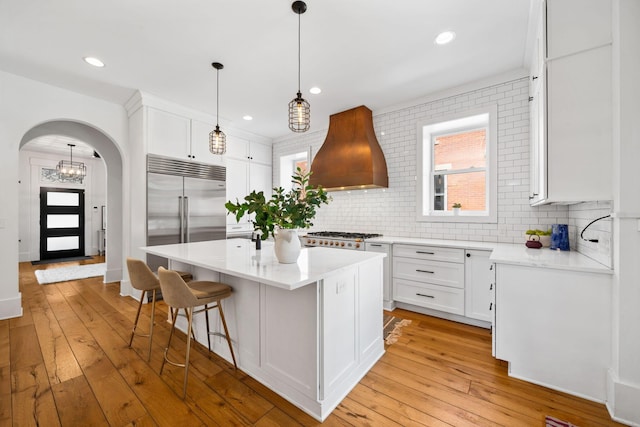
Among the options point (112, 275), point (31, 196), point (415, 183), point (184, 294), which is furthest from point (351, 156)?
point (31, 196)

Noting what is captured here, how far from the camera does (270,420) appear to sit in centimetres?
158

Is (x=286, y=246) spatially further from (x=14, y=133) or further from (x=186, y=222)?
(x=14, y=133)

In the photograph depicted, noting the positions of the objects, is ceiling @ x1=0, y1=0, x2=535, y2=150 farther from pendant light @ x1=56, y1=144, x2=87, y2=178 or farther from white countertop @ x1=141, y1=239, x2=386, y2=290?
pendant light @ x1=56, y1=144, x2=87, y2=178

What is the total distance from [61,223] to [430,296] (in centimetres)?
925

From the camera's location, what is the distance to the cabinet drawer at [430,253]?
2922 mm

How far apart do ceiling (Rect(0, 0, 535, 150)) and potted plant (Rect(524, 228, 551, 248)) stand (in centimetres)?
182

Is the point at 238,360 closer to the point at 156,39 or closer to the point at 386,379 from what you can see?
the point at 386,379

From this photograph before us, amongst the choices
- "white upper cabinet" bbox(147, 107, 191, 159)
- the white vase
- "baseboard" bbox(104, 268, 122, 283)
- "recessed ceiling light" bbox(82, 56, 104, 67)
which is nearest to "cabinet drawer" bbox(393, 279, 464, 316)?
the white vase

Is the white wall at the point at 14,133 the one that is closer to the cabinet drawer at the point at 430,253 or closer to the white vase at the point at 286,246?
the white vase at the point at 286,246

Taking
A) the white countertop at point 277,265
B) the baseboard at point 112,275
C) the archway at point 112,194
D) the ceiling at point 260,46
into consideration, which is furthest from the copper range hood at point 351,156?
the baseboard at point 112,275

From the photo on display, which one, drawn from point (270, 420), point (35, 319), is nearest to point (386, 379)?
point (270, 420)

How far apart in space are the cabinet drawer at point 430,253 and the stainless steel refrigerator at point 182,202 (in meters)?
3.02

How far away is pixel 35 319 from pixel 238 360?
2.78 meters

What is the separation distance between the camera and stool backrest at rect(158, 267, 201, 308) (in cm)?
178
